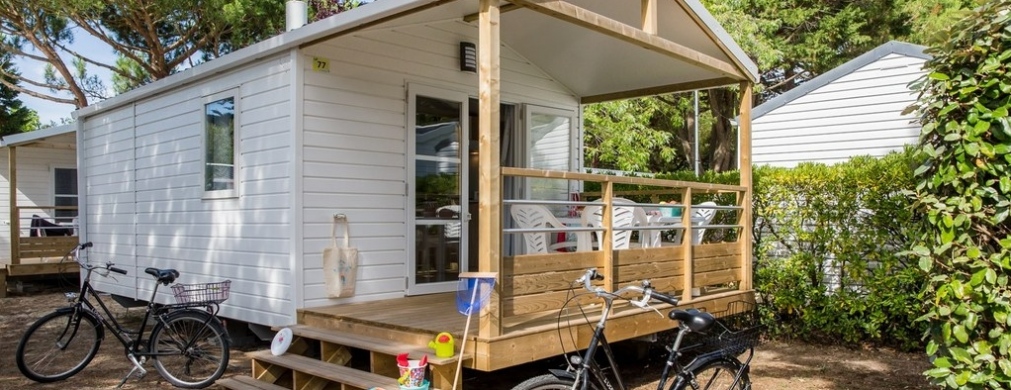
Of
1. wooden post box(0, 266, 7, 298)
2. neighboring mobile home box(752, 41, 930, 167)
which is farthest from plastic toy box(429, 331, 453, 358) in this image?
wooden post box(0, 266, 7, 298)

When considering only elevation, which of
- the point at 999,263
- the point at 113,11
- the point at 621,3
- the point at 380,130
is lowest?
the point at 999,263

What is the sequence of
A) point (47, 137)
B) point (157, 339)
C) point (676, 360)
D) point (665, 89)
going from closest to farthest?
point (676, 360) < point (157, 339) < point (665, 89) < point (47, 137)

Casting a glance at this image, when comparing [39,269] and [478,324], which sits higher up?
[478,324]

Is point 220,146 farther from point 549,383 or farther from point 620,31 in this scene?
point 549,383

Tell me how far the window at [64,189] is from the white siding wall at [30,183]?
0.07 meters

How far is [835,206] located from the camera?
256 inches

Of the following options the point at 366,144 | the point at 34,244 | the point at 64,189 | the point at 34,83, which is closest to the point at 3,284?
the point at 34,244

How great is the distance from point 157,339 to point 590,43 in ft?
13.8

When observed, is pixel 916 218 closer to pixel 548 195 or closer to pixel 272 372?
pixel 548 195

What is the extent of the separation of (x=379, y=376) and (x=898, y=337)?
4.46 meters

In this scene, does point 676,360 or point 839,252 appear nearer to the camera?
point 676,360

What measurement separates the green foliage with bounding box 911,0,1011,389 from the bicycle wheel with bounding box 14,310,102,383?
5.40m

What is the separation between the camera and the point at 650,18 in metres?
5.25

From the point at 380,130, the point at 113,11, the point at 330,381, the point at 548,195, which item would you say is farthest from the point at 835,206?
the point at 113,11
